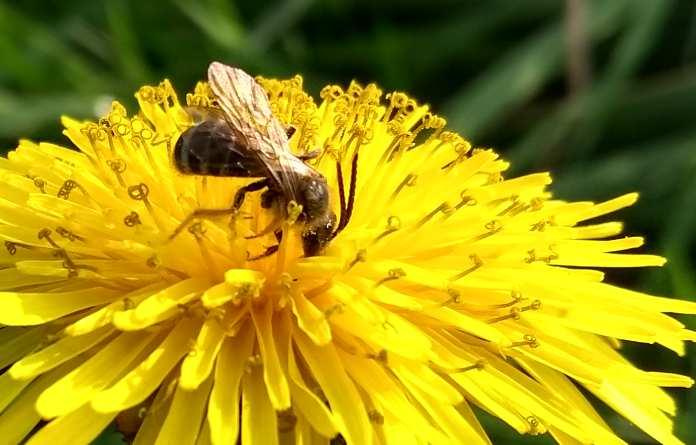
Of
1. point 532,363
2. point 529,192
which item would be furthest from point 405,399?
point 529,192

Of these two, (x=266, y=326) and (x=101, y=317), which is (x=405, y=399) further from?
(x=101, y=317)

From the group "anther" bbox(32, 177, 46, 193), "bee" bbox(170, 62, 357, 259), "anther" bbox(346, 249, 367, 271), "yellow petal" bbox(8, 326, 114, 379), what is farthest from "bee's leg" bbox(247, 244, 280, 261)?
"anther" bbox(32, 177, 46, 193)

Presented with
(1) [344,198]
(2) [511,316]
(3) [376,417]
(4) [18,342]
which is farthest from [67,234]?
(2) [511,316]

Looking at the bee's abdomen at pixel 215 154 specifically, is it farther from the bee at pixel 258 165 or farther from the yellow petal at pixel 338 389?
the yellow petal at pixel 338 389

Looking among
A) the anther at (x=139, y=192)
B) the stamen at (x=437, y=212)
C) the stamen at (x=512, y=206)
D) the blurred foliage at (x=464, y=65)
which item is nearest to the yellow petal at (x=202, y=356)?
the anther at (x=139, y=192)

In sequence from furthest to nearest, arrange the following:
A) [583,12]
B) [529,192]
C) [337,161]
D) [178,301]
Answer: [583,12] < [529,192] < [337,161] < [178,301]

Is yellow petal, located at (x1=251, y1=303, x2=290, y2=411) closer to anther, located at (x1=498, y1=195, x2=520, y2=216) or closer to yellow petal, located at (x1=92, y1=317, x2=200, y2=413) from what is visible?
yellow petal, located at (x1=92, y1=317, x2=200, y2=413)
